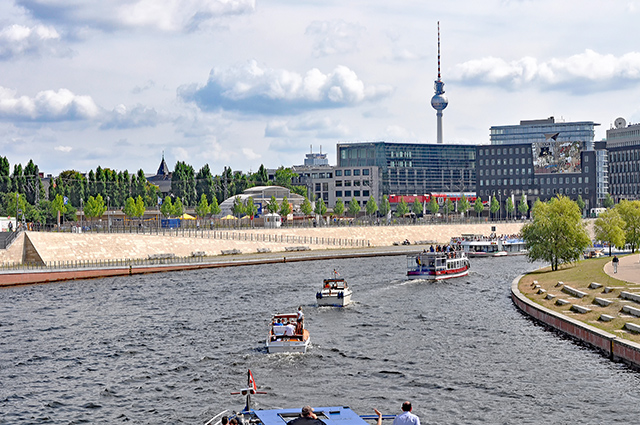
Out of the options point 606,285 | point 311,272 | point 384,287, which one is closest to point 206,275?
point 311,272

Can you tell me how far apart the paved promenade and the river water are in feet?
35.4

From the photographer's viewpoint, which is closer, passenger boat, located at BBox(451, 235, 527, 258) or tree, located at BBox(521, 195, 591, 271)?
tree, located at BBox(521, 195, 591, 271)

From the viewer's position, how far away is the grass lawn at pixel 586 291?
5225 cm

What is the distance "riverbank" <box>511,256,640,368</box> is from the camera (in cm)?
4816

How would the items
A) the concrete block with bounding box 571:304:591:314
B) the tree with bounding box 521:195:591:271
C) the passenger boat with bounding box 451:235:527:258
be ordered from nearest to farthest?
the concrete block with bounding box 571:304:591:314, the tree with bounding box 521:195:591:271, the passenger boat with bounding box 451:235:527:258

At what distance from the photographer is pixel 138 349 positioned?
53.6 m

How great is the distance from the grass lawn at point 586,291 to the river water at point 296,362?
7.90ft

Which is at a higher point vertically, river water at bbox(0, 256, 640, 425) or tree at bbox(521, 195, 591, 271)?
tree at bbox(521, 195, 591, 271)

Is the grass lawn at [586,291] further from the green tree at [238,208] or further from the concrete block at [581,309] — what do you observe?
the green tree at [238,208]

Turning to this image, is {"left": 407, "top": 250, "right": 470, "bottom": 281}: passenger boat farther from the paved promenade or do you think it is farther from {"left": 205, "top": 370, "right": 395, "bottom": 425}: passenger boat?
{"left": 205, "top": 370, "right": 395, "bottom": 425}: passenger boat

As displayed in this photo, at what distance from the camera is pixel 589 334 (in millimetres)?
51156

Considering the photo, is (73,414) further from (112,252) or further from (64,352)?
(112,252)

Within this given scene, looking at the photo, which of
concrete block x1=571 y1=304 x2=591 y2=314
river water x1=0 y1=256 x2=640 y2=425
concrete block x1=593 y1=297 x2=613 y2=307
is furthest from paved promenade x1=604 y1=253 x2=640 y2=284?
concrete block x1=571 y1=304 x2=591 y2=314

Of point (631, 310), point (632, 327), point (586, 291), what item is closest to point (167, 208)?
point (586, 291)
